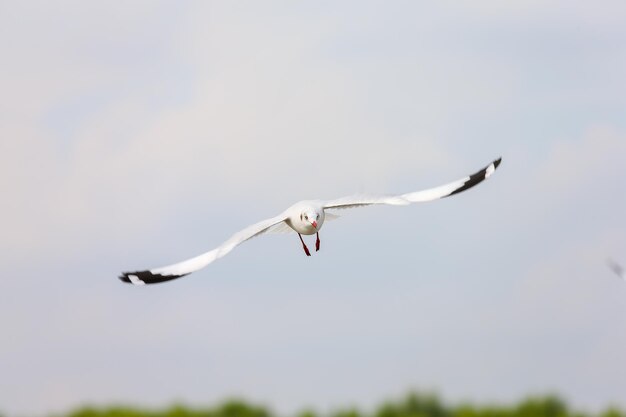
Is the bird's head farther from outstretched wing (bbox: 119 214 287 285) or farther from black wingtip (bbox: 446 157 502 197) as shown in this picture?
black wingtip (bbox: 446 157 502 197)

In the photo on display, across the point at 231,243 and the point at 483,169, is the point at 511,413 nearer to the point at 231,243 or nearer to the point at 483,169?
the point at 483,169

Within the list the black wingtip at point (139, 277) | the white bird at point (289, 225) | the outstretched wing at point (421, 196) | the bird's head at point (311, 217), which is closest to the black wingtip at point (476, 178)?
the outstretched wing at point (421, 196)

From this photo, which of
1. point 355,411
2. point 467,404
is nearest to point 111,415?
point 355,411

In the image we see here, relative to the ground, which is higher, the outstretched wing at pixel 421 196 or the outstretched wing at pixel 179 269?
the outstretched wing at pixel 421 196

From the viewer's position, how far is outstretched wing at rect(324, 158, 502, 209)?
2462 cm

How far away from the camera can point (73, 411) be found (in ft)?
120

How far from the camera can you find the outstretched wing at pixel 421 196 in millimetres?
24625

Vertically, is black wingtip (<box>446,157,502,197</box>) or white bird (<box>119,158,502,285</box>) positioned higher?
black wingtip (<box>446,157,502,197</box>)

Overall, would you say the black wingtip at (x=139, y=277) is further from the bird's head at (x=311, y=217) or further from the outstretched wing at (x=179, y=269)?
the bird's head at (x=311, y=217)

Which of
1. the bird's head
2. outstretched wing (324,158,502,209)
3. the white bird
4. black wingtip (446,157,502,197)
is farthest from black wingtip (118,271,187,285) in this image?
black wingtip (446,157,502,197)

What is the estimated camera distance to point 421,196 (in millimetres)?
25859

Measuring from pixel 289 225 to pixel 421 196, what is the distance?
3252mm

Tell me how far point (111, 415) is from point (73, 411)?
3.98 feet

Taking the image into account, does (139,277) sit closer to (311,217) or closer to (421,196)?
(311,217)
